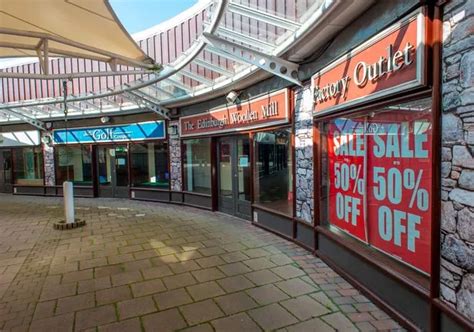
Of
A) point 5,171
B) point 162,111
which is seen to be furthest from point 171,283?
point 5,171

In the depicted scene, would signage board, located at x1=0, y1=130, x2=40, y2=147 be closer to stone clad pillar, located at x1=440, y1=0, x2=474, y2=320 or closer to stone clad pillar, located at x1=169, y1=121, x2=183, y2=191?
stone clad pillar, located at x1=169, y1=121, x2=183, y2=191

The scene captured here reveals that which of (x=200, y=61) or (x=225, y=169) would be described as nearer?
(x=200, y=61)

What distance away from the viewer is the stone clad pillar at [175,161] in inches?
352

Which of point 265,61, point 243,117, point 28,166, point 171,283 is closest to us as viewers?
point 171,283

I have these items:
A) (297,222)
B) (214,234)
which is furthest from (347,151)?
(214,234)

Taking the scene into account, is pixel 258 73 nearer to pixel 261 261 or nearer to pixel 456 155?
pixel 261 261

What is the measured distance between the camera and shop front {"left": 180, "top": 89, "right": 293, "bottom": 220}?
5568 mm

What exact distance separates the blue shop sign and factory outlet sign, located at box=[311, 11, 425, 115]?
20.8 feet

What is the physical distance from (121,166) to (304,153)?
7.40 metres

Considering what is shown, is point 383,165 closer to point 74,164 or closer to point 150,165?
point 150,165

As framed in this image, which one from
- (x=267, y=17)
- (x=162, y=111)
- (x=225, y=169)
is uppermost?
(x=267, y=17)

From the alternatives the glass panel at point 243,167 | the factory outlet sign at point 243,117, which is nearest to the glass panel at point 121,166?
the factory outlet sign at point 243,117

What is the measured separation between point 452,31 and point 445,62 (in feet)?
0.65

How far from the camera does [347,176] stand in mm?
3957
